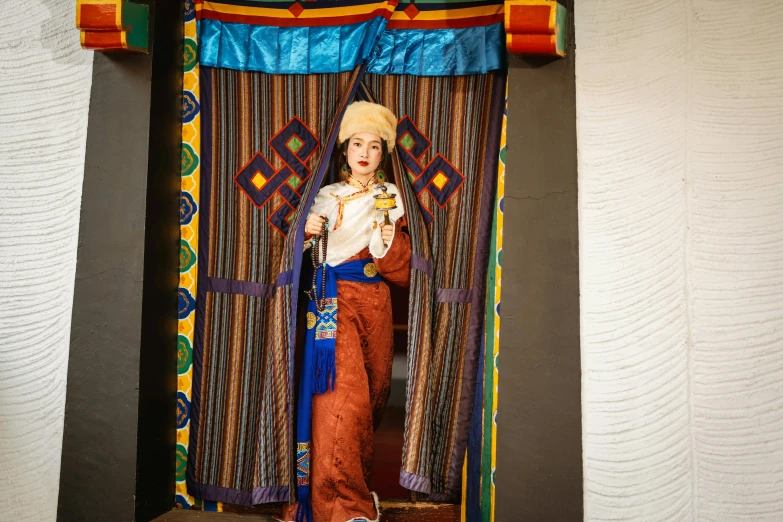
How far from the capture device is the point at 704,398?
2.87 meters

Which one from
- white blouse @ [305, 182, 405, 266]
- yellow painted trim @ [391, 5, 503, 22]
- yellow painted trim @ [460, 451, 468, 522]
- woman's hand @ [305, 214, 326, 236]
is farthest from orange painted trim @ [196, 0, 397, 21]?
yellow painted trim @ [460, 451, 468, 522]

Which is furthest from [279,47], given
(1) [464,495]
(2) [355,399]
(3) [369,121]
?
(1) [464,495]

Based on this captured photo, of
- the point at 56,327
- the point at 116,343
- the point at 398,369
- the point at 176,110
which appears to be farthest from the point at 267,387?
the point at 398,369

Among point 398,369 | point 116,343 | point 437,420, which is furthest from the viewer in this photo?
point 398,369

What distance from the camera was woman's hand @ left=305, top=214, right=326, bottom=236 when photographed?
3477mm

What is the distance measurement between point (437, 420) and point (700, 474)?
42.7 inches

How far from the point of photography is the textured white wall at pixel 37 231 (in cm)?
321

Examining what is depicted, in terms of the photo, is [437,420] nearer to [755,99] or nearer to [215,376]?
[215,376]

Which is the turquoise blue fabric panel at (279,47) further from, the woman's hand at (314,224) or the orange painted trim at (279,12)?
the woman's hand at (314,224)

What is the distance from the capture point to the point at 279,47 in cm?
364

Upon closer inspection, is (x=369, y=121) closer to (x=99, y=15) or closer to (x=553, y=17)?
(x=553, y=17)

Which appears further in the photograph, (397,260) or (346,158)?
(346,158)

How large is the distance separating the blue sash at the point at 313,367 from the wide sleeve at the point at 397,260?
0.09 meters

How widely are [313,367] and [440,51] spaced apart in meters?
1.51
